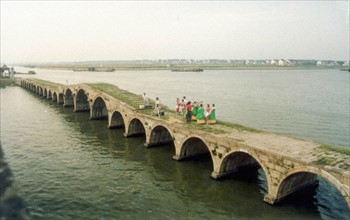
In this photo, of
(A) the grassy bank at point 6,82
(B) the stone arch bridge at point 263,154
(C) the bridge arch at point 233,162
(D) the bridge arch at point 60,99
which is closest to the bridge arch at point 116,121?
(B) the stone arch bridge at point 263,154

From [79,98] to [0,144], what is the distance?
26.9 metres

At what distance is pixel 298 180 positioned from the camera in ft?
81.5

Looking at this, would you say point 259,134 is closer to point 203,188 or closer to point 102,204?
point 203,188

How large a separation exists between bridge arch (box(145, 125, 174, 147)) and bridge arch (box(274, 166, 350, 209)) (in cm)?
1772

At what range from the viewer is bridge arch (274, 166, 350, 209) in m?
19.8

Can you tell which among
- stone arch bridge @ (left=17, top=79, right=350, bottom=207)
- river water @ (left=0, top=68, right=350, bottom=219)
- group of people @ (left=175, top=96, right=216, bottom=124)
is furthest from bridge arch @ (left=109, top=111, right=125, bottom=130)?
group of people @ (left=175, top=96, right=216, bottom=124)

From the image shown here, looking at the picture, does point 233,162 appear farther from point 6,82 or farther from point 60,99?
point 6,82

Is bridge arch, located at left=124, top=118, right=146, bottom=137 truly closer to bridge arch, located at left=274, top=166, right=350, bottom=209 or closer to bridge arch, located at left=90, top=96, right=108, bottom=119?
bridge arch, located at left=90, top=96, right=108, bottom=119

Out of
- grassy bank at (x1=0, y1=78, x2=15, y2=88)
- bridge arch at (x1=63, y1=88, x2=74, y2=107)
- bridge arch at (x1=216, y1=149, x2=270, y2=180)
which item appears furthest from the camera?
grassy bank at (x1=0, y1=78, x2=15, y2=88)

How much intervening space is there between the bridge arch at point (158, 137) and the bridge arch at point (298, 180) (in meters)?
17.7

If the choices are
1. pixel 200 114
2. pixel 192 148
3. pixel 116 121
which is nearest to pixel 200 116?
pixel 200 114

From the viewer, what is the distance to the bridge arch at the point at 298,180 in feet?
65.0

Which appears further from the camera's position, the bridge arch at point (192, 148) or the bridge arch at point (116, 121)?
the bridge arch at point (116, 121)

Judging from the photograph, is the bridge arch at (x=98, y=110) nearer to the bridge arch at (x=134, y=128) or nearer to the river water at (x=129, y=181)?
the river water at (x=129, y=181)
